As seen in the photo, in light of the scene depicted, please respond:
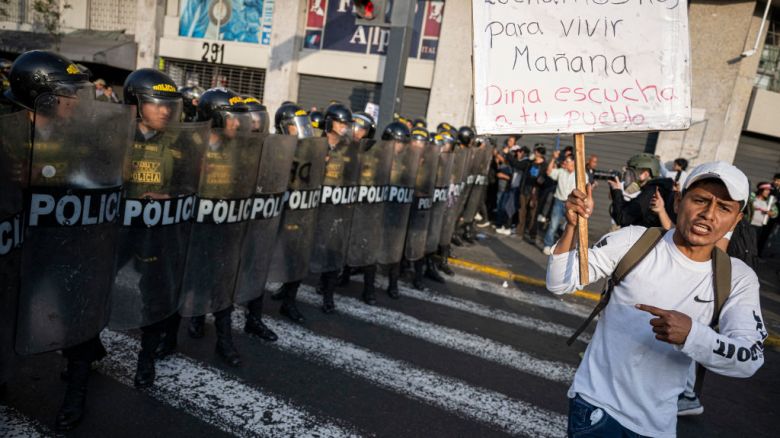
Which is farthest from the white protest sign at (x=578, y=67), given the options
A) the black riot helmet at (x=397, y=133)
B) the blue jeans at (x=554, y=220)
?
the blue jeans at (x=554, y=220)

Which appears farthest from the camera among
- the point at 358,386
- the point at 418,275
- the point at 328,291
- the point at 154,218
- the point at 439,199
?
the point at 439,199

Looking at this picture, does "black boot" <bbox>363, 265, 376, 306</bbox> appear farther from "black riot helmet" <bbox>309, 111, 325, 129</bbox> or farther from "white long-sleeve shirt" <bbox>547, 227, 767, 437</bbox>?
"white long-sleeve shirt" <bbox>547, 227, 767, 437</bbox>

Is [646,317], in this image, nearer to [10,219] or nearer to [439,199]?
[10,219]

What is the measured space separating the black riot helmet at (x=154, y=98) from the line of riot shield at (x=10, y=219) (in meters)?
0.92

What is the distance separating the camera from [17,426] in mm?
3041

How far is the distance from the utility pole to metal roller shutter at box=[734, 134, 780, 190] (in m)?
9.80

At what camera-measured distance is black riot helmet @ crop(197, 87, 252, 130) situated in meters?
4.04

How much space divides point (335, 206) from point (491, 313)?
94.9 inches

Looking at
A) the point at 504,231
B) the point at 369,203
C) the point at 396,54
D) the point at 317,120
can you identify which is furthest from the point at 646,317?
the point at 504,231

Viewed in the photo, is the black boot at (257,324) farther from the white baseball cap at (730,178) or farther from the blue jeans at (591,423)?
the white baseball cap at (730,178)

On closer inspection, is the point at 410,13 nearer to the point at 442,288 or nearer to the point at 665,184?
the point at 442,288

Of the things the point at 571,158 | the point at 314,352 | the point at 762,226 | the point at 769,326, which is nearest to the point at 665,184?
the point at 314,352

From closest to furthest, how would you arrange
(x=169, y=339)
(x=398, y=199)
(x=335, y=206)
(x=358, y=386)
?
(x=358, y=386), (x=169, y=339), (x=335, y=206), (x=398, y=199)

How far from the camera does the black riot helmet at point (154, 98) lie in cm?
337
